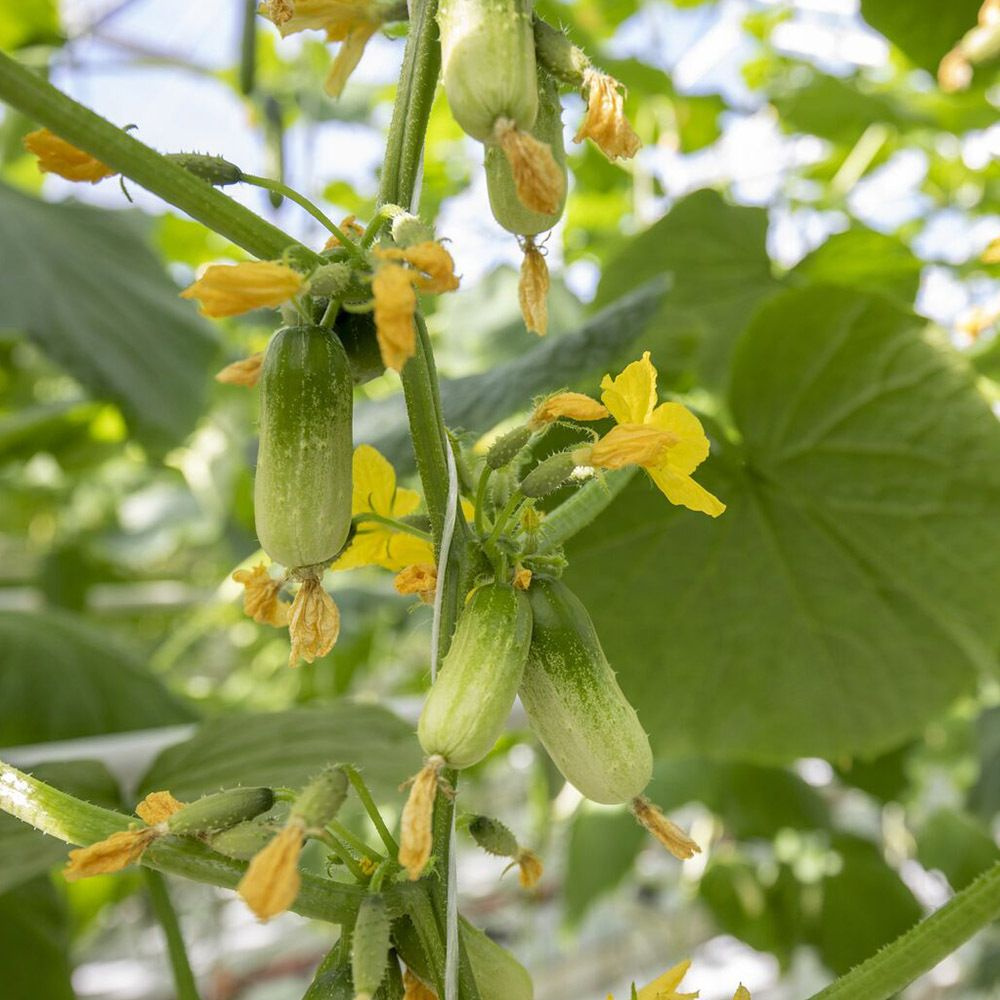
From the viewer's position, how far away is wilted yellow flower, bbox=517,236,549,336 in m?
0.44

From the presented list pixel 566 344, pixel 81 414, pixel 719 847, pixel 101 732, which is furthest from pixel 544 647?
pixel 719 847

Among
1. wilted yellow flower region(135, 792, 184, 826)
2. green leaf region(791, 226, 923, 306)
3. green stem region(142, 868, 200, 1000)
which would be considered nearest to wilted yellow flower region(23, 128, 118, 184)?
wilted yellow flower region(135, 792, 184, 826)

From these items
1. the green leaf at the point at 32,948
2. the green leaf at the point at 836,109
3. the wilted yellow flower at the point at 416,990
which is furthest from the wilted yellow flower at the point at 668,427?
the green leaf at the point at 836,109

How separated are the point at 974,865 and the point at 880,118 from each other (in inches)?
40.7

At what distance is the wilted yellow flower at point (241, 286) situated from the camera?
36 cm

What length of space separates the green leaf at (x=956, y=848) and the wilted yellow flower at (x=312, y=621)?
135 centimetres

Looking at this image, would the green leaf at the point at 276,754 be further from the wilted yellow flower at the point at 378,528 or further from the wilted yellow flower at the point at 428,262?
the wilted yellow flower at the point at 428,262

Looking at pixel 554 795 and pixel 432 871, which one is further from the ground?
pixel 432 871

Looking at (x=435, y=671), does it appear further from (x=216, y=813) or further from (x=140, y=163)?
(x=140, y=163)

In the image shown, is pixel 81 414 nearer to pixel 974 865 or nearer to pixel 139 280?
pixel 139 280

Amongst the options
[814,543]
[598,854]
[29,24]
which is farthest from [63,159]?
[29,24]

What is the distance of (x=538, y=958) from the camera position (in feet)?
10.9

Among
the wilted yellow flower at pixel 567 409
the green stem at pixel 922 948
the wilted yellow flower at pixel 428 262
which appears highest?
the wilted yellow flower at pixel 428 262

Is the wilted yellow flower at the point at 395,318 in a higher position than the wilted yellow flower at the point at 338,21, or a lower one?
lower
